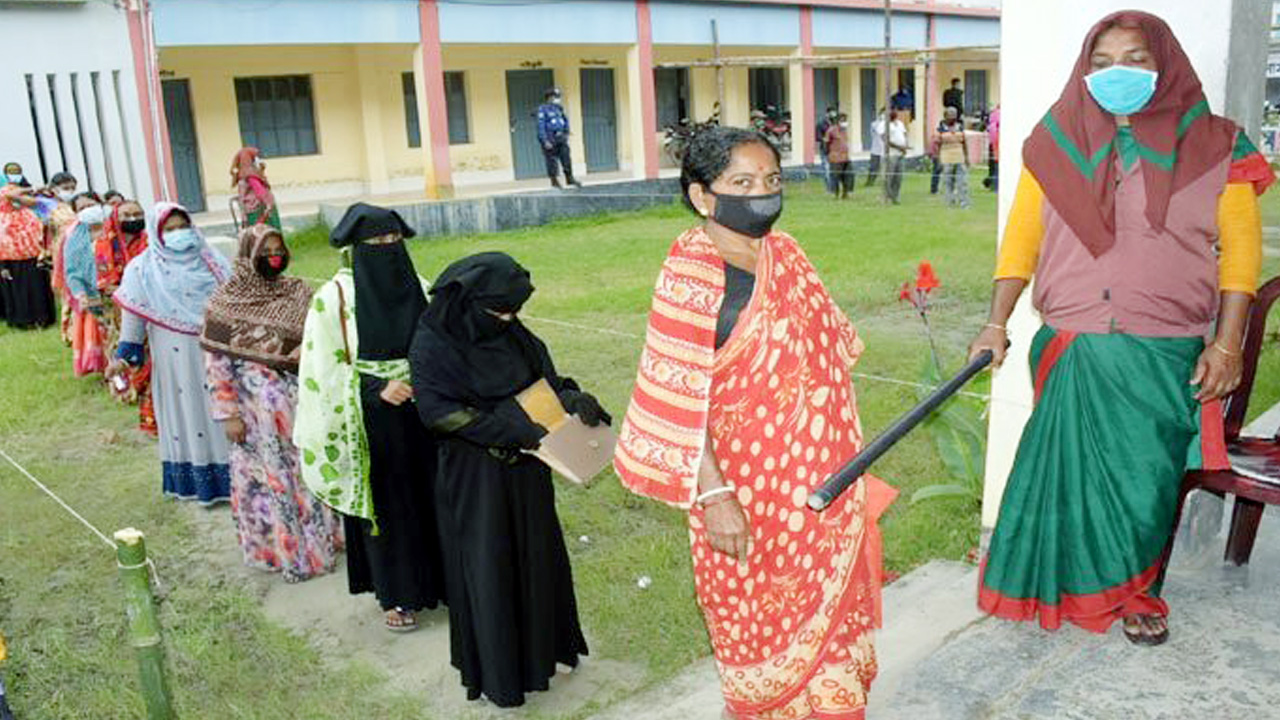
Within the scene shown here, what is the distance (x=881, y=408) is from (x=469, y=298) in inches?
140

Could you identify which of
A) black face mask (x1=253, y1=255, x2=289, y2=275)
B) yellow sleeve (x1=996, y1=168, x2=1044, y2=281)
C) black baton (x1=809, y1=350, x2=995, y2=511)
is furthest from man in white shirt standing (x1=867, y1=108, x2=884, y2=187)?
black baton (x1=809, y1=350, x2=995, y2=511)

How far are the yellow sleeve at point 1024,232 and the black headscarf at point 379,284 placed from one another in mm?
1991

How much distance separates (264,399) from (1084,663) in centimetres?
319

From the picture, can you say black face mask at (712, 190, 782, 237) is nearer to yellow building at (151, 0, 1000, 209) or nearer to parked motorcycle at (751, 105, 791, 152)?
yellow building at (151, 0, 1000, 209)

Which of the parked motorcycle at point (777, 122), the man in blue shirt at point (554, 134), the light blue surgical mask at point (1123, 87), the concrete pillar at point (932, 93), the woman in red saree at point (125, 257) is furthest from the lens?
the concrete pillar at point (932, 93)

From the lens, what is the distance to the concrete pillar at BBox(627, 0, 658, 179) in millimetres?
19422

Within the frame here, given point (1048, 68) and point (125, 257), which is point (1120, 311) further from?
point (125, 257)

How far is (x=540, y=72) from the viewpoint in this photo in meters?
20.0

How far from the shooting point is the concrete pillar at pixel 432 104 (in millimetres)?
16375

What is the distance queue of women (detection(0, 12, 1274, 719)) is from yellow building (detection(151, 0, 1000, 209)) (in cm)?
1108

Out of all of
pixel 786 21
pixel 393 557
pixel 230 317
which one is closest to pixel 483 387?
pixel 393 557

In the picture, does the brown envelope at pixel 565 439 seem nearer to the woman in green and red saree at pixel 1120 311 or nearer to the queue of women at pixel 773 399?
the queue of women at pixel 773 399

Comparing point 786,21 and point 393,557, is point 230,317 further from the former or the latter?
point 786,21

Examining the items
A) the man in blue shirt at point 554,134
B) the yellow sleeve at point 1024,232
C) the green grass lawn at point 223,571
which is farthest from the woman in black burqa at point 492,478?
the man in blue shirt at point 554,134
